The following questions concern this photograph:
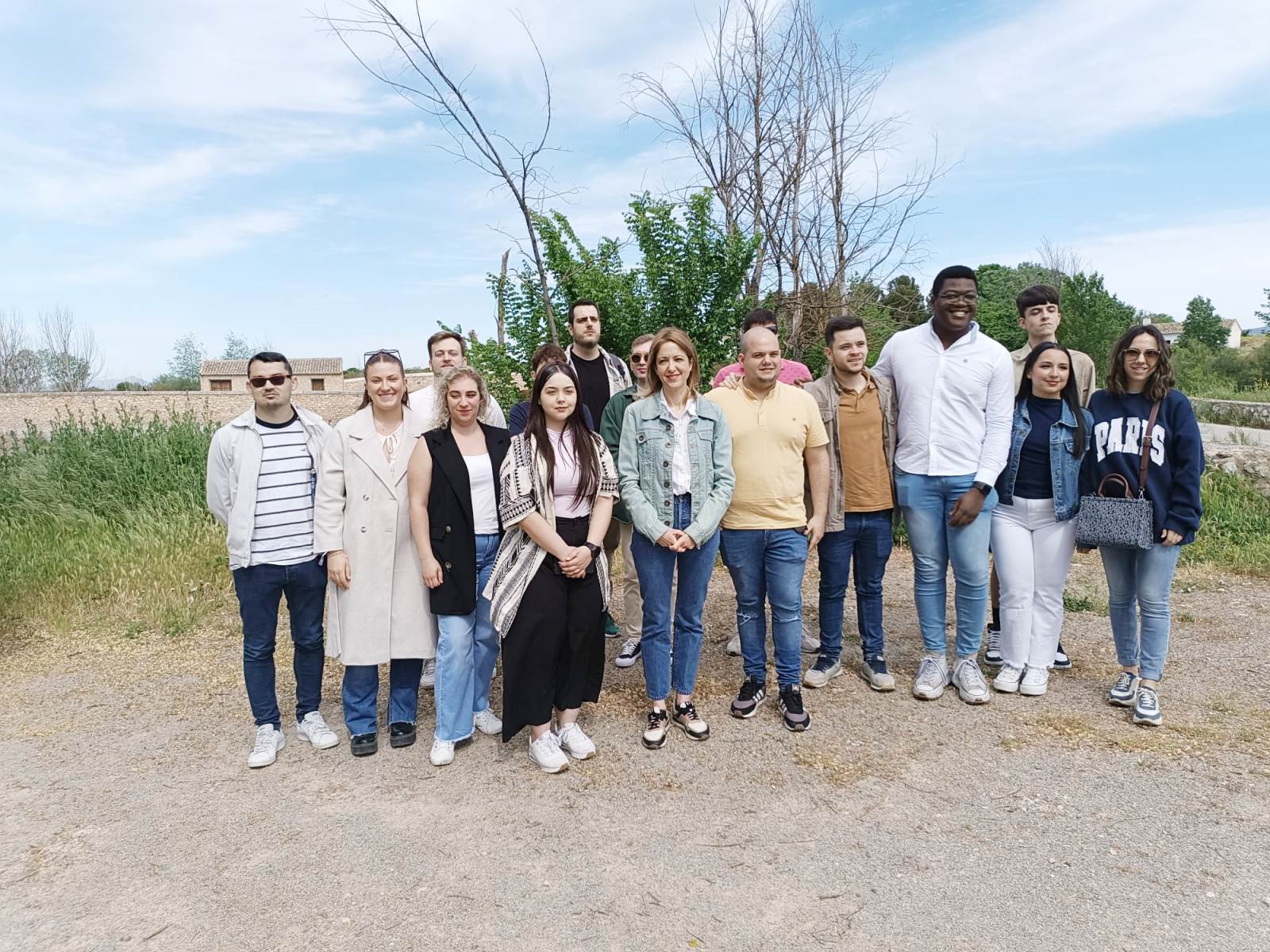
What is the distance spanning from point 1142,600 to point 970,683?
96 cm

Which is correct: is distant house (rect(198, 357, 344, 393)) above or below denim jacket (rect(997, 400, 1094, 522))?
above

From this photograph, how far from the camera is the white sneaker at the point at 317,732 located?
13.2 feet

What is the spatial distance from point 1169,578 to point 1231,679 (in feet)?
3.68

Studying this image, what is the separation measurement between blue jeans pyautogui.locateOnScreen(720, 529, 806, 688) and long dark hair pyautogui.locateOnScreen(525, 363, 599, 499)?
0.78 metres

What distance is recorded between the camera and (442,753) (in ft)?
12.4

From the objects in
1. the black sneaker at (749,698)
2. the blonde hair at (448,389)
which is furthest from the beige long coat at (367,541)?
the black sneaker at (749,698)

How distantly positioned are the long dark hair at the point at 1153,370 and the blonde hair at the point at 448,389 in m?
3.08

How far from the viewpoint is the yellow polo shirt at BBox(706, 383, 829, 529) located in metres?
3.96

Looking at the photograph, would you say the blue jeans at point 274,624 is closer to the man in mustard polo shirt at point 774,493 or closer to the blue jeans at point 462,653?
the blue jeans at point 462,653

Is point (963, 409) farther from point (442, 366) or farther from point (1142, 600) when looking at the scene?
point (442, 366)

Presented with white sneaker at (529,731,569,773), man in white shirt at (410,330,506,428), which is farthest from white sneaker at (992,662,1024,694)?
man in white shirt at (410,330,506,428)

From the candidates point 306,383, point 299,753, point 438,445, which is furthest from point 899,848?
point 306,383

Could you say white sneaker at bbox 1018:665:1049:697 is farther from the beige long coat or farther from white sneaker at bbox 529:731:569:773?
the beige long coat

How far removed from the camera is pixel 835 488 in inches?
170
